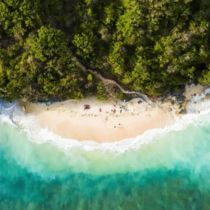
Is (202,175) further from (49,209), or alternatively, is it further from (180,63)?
(49,209)

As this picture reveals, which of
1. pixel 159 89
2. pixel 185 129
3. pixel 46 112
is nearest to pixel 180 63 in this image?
pixel 159 89

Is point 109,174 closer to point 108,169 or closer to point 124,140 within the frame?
point 108,169

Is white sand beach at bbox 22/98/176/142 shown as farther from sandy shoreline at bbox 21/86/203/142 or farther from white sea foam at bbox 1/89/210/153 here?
white sea foam at bbox 1/89/210/153

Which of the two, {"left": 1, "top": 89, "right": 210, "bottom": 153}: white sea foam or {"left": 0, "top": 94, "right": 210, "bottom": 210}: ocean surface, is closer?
{"left": 0, "top": 94, "right": 210, "bottom": 210}: ocean surface

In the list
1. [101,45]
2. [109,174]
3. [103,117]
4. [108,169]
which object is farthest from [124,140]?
[101,45]

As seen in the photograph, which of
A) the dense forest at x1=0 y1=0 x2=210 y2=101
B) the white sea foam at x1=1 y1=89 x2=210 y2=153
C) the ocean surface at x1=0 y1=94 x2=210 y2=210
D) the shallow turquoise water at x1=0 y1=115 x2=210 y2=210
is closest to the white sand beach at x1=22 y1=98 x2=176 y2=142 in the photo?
the white sea foam at x1=1 y1=89 x2=210 y2=153

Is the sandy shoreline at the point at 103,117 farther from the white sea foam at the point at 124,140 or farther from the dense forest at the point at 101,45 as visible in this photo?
the dense forest at the point at 101,45

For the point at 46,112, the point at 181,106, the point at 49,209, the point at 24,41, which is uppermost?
the point at 24,41
